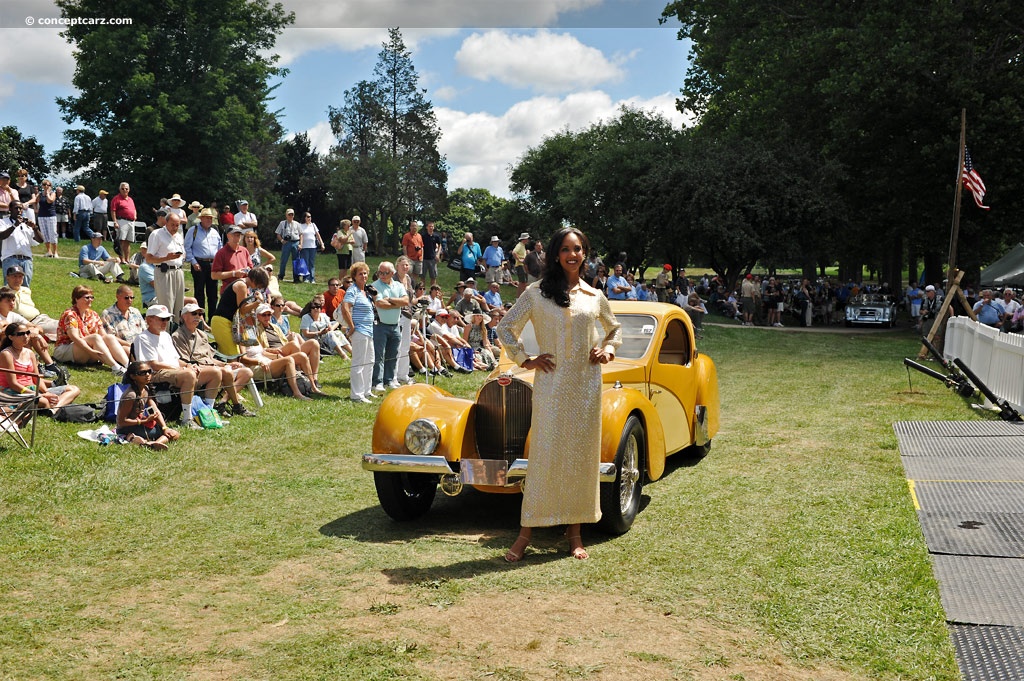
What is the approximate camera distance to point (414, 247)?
23000 mm

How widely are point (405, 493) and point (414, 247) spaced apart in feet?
52.7

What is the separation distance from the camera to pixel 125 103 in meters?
43.5

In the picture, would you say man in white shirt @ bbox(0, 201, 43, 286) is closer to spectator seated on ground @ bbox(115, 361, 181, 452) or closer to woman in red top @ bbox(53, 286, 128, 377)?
woman in red top @ bbox(53, 286, 128, 377)

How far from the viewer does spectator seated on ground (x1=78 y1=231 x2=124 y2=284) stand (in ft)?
61.6

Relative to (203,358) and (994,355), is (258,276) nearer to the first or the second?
(203,358)

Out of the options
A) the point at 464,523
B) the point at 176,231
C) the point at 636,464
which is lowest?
the point at 464,523

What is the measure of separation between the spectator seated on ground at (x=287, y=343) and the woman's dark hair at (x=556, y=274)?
717 cm

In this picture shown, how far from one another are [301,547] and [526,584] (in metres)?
1.78

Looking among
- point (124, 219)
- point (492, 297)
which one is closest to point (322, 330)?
point (492, 297)

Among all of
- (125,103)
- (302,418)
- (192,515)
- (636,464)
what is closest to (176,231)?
(302,418)

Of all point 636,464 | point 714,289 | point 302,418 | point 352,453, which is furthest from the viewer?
point 714,289

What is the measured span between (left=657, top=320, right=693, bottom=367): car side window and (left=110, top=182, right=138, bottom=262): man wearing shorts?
14.8 meters

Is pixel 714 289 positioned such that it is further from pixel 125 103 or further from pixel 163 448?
pixel 163 448

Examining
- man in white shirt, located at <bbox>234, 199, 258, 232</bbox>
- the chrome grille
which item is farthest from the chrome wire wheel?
man in white shirt, located at <bbox>234, 199, 258, 232</bbox>
